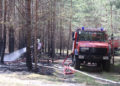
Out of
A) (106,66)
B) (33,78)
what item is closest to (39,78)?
(33,78)

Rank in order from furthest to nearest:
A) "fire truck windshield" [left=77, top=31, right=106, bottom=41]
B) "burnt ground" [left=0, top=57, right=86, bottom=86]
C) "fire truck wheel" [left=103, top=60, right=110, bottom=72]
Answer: "fire truck windshield" [left=77, top=31, right=106, bottom=41] < "fire truck wheel" [left=103, top=60, right=110, bottom=72] < "burnt ground" [left=0, top=57, right=86, bottom=86]

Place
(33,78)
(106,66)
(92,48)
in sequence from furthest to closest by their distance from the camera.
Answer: (106,66), (92,48), (33,78)

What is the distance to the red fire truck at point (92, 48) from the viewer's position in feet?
38.8

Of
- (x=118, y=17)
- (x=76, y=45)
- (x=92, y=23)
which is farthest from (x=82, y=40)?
(x=92, y=23)

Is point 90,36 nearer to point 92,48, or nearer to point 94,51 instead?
point 92,48

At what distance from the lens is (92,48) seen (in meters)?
11.9

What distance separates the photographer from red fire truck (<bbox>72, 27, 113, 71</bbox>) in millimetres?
11820

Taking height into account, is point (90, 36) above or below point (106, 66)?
above

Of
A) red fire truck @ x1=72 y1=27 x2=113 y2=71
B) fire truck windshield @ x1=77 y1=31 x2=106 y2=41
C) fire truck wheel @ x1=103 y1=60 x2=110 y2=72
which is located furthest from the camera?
fire truck windshield @ x1=77 y1=31 x2=106 y2=41

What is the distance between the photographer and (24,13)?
11.7 metres

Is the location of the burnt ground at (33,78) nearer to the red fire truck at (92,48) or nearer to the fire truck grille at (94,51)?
the red fire truck at (92,48)

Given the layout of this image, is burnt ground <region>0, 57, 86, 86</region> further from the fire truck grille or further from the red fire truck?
the fire truck grille

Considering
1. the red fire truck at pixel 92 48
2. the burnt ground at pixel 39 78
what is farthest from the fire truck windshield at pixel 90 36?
the burnt ground at pixel 39 78

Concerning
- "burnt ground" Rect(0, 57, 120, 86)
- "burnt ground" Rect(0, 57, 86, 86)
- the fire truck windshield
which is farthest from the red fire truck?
"burnt ground" Rect(0, 57, 86, 86)
